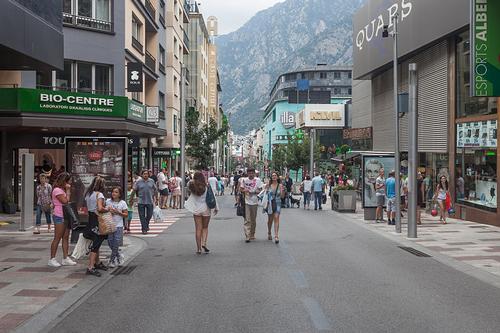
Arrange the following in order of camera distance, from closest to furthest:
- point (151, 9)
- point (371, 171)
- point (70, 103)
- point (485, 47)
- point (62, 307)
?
point (62, 307), point (485, 47), point (371, 171), point (70, 103), point (151, 9)

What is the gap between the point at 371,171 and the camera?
76.3 ft

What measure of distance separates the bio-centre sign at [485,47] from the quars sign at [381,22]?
11.2m

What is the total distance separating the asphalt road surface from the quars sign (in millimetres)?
17467

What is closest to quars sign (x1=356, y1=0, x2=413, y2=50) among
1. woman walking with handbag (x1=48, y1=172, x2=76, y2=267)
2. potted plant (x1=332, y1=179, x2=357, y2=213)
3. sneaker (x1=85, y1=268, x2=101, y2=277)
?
potted plant (x1=332, y1=179, x2=357, y2=213)

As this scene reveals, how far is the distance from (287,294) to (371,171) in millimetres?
15482

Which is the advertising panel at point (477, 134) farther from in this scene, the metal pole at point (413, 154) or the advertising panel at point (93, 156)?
the advertising panel at point (93, 156)

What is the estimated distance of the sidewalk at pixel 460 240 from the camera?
12148 mm

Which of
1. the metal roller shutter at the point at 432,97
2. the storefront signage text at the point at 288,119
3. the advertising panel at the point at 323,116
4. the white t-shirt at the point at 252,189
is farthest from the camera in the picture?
Result: the storefront signage text at the point at 288,119

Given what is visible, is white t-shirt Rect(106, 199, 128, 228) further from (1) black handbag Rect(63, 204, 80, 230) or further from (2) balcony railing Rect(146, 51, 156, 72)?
(2) balcony railing Rect(146, 51, 156, 72)

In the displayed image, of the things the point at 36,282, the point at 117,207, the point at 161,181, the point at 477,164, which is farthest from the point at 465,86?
the point at 36,282

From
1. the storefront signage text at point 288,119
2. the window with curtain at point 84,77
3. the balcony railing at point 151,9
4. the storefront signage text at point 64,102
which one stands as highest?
the balcony railing at point 151,9

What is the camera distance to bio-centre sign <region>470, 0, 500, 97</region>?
614 inches

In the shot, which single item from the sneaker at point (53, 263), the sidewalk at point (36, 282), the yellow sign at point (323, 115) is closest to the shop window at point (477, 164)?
the sidewalk at point (36, 282)

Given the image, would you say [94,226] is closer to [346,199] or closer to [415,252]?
[415,252]
